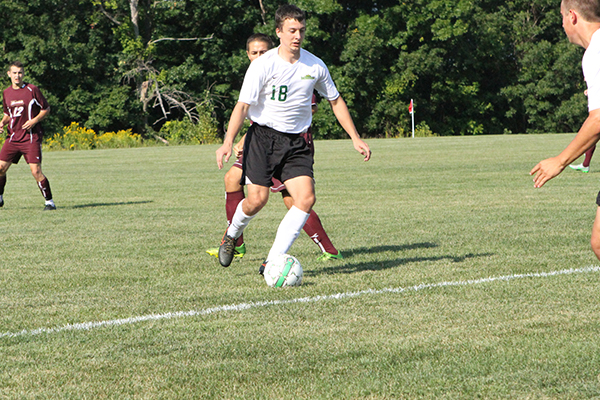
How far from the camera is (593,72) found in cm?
370

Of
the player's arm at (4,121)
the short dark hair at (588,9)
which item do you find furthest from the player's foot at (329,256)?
the player's arm at (4,121)

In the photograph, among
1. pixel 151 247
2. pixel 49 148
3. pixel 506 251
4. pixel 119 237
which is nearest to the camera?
pixel 506 251

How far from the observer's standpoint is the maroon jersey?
11.6 metres

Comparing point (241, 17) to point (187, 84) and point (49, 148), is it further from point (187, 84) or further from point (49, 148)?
point (49, 148)

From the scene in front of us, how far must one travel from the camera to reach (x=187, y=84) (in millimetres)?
47594

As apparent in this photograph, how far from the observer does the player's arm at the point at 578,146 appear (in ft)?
12.1

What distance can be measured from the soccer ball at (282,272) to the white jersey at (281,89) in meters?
1.10

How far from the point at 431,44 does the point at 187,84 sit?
653 inches

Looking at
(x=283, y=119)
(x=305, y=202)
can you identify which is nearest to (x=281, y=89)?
(x=283, y=119)

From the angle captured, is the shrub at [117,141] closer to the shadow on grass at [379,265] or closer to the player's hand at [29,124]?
the player's hand at [29,124]

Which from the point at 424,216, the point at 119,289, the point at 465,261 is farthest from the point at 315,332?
the point at 424,216

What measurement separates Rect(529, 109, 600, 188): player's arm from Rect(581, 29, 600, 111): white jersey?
54 mm

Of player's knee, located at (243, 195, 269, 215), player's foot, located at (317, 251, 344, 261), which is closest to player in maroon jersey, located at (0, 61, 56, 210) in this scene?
player's foot, located at (317, 251, 344, 261)

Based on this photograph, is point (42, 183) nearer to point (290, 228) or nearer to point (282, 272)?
point (290, 228)
